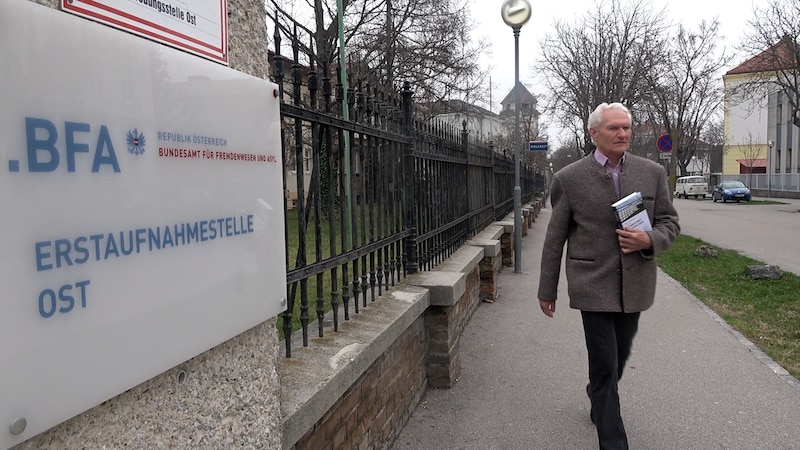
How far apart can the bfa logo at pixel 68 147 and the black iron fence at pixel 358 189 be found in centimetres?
108

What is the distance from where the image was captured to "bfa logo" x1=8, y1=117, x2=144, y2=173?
1151 mm

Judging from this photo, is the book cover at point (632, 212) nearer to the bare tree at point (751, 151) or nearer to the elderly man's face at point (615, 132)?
the elderly man's face at point (615, 132)

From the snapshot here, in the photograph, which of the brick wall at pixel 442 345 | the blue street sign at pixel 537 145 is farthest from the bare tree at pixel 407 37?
the brick wall at pixel 442 345

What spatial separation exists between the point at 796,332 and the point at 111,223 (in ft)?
21.4

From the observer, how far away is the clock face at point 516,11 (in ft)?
30.3

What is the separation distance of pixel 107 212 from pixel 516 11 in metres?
9.05

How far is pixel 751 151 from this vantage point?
58812 mm

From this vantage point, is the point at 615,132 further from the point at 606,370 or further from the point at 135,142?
the point at 135,142

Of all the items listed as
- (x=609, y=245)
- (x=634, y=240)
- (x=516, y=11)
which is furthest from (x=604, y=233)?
(x=516, y=11)

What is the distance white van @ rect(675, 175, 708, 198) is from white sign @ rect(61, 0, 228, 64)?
49.8 meters

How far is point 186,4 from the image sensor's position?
5.44ft

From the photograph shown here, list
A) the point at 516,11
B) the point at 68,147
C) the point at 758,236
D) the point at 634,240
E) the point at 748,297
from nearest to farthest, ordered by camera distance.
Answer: the point at 68,147
the point at 634,240
the point at 748,297
the point at 516,11
the point at 758,236

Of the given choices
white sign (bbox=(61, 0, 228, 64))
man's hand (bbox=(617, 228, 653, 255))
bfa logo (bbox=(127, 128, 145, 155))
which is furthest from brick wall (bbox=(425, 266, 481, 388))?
bfa logo (bbox=(127, 128, 145, 155))

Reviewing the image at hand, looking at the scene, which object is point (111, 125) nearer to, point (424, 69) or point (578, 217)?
point (578, 217)
